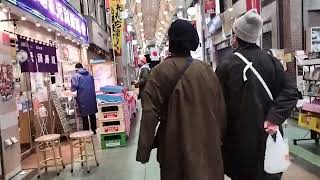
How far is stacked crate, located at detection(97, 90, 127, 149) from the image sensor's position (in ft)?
26.1

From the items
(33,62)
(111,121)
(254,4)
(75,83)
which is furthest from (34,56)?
(254,4)

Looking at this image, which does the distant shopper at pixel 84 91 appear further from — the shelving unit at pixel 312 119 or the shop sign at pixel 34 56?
the shelving unit at pixel 312 119

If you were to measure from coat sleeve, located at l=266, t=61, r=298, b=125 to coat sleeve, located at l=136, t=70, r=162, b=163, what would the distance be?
0.88 m

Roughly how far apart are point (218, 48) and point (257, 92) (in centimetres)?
2267

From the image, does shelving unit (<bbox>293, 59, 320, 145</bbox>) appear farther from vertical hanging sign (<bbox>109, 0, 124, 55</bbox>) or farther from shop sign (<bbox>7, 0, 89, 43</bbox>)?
vertical hanging sign (<bbox>109, 0, 124, 55</bbox>)

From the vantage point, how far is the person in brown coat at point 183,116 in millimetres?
2633

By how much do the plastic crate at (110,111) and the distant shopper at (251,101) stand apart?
5.17 m

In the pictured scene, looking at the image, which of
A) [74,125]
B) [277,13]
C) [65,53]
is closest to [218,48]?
[277,13]

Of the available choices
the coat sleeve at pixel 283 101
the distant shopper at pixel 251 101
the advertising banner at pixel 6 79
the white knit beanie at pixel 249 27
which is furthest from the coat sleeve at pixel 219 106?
the advertising banner at pixel 6 79

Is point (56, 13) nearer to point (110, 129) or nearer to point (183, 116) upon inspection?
point (110, 129)

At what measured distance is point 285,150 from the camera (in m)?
2.87

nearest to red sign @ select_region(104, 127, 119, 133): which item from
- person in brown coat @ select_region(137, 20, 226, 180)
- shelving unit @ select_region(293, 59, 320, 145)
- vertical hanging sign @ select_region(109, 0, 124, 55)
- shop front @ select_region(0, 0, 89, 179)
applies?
shop front @ select_region(0, 0, 89, 179)

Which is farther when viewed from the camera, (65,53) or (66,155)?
(65,53)

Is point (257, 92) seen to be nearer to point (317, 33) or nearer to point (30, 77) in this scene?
point (30, 77)
